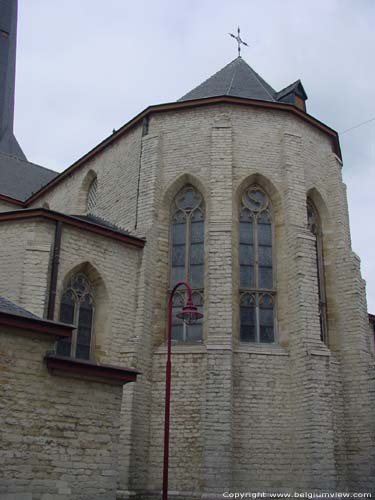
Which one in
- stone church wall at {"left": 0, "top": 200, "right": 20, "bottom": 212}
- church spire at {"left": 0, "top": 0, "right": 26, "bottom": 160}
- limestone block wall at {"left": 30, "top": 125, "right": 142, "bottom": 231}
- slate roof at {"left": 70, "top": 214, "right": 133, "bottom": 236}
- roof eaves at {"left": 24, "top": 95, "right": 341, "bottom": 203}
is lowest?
slate roof at {"left": 70, "top": 214, "right": 133, "bottom": 236}

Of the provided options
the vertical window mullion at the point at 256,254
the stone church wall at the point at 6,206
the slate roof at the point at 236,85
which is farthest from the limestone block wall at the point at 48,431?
the stone church wall at the point at 6,206

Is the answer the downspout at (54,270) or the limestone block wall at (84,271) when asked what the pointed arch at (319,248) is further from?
the downspout at (54,270)

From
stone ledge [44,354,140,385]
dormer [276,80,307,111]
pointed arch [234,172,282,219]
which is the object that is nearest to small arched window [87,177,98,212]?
pointed arch [234,172,282,219]

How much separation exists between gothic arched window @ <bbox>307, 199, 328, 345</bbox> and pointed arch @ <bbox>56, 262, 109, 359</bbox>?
518cm

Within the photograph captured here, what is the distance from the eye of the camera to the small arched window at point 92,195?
18.2 m

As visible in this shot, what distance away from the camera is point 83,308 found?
13.6 meters

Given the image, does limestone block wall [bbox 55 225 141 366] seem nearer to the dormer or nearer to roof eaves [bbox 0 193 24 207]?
the dormer

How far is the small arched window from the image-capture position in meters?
18.2

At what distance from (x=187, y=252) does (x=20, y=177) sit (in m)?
12.9

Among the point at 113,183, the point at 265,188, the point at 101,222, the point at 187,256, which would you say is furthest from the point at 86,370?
the point at 113,183

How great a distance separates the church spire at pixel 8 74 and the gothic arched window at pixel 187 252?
15809 millimetres

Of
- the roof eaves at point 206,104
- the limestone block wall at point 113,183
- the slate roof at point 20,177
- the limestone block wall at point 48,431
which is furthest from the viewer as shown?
the slate roof at point 20,177

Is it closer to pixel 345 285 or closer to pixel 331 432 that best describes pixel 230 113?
pixel 345 285

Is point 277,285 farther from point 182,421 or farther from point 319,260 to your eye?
point 182,421
